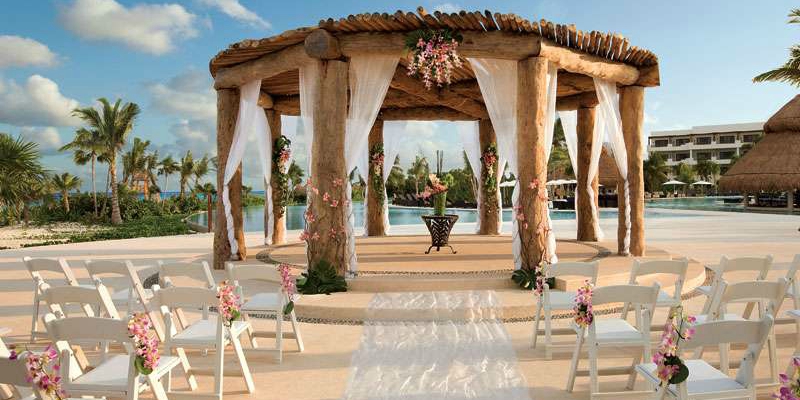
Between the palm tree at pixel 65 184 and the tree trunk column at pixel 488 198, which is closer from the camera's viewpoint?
the tree trunk column at pixel 488 198

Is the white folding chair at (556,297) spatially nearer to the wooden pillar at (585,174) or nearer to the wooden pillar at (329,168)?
the wooden pillar at (329,168)

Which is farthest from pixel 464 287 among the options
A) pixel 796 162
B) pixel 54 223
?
pixel 54 223

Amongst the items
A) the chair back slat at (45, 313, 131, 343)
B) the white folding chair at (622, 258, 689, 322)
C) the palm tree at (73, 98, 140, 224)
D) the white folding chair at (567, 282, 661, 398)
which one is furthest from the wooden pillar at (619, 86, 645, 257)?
the palm tree at (73, 98, 140, 224)

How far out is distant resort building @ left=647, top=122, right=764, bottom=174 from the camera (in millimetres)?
49750

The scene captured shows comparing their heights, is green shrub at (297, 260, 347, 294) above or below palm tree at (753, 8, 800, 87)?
below

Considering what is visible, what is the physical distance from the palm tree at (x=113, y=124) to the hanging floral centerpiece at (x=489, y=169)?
76.1ft

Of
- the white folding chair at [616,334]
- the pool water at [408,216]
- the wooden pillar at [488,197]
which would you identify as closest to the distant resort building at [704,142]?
the pool water at [408,216]

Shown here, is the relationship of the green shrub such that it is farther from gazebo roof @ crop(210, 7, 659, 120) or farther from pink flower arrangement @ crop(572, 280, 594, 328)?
pink flower arrangement @ crop(572, 280, 594, 328)

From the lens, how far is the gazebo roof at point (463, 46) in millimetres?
6371

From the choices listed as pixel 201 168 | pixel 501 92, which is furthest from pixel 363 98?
pixel 201 168

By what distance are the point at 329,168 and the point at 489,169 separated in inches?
245

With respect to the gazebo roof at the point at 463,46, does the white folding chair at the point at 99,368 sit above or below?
below

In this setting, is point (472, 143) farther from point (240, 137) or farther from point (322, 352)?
point (322, 352)

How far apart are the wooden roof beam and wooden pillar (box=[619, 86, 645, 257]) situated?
212 inches
